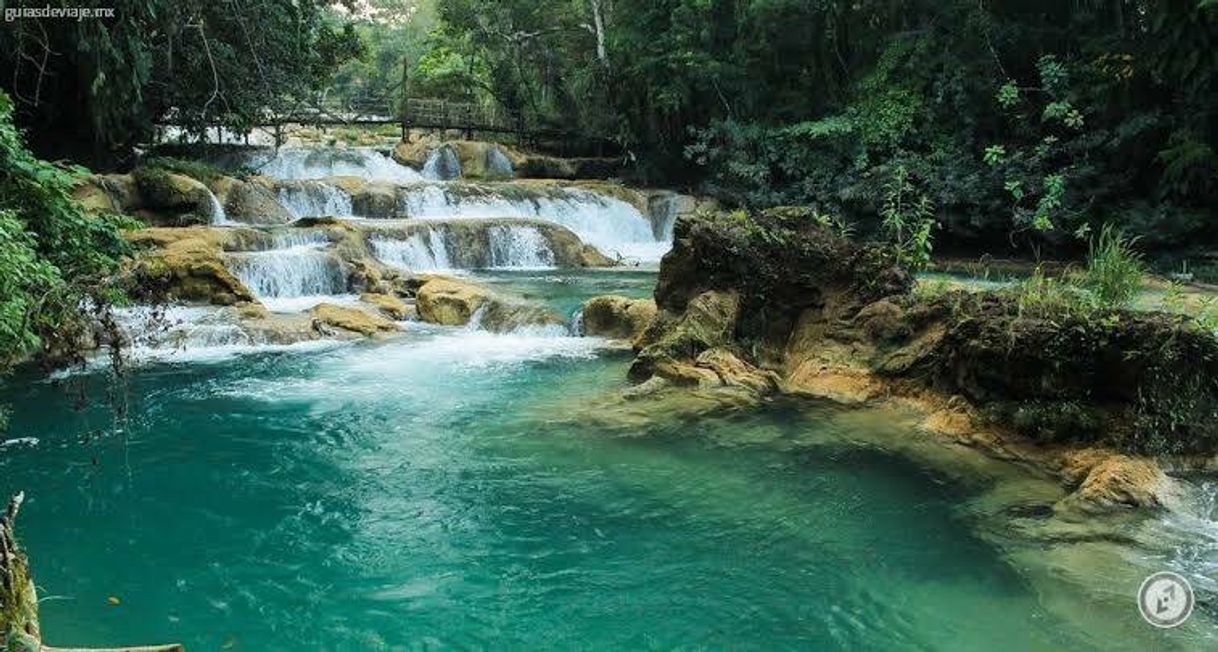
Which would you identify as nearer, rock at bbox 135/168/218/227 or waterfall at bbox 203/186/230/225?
rock at bbox 135/168/218/227

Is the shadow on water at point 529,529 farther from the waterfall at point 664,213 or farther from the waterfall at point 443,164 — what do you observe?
the waterfall at point 443,164

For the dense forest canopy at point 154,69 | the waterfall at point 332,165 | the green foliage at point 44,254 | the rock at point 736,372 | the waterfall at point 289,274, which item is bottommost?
the rock at point 736,372

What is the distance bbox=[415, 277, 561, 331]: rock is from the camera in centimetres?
1130

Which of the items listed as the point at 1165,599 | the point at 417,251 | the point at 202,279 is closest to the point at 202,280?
the point at 202,279

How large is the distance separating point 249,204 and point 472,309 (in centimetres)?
757

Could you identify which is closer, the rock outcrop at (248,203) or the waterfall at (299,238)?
the waterfall at (299,238)

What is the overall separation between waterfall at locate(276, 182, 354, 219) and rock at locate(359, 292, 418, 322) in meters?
6.15

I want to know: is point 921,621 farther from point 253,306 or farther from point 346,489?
point 253,306

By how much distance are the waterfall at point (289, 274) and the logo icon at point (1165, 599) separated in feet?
35.7

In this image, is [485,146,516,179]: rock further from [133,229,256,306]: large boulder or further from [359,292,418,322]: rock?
[133,229,256,306]: large boulder

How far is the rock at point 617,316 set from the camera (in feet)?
35.0

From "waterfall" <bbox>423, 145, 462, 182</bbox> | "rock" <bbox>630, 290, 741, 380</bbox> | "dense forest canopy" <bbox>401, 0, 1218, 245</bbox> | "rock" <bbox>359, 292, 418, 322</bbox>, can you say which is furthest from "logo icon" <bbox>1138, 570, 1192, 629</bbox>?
"waterfall" <bbox>423, 145, 462, 182</bbox>

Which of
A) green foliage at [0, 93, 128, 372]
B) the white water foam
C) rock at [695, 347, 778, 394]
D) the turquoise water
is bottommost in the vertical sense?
the turquoise water

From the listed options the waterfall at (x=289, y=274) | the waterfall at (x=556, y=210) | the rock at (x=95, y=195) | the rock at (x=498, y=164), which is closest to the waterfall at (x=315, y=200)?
the waterfall at (x=556, y=210)
